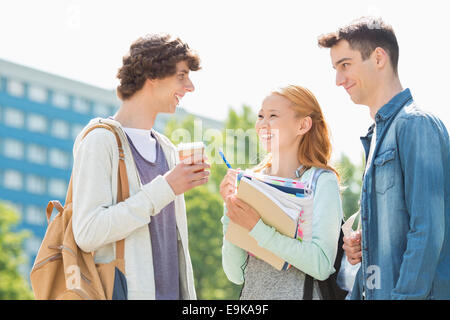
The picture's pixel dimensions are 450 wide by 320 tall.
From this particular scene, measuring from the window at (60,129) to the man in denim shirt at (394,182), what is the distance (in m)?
60.6

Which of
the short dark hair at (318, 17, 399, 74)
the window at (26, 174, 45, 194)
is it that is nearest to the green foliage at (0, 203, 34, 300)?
the short dark hair at (318, 17, 399, 74)

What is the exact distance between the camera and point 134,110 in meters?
4.58

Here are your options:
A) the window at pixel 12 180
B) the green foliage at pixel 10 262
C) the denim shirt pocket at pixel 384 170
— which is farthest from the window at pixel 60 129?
the denim shirt pocket at pixel 384 170

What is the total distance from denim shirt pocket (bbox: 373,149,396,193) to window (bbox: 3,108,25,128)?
58515mm

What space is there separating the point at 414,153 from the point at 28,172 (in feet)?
193

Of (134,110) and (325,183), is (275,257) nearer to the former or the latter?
(325,183)

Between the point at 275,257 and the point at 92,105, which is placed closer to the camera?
the point at 275,257

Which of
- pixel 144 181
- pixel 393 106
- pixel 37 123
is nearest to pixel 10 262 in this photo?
pixel 144 181

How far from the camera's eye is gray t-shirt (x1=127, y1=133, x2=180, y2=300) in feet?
A: 13.9

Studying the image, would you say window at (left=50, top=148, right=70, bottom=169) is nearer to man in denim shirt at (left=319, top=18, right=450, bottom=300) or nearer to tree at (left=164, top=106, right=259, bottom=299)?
tree at (left=164, top=106, right=259, bottom=299)

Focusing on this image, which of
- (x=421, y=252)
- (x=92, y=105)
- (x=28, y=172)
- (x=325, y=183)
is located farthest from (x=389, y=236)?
(x=92, y=105)

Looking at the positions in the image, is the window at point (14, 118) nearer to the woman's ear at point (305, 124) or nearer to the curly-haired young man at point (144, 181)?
the curly-haired young man at point (144, 181)

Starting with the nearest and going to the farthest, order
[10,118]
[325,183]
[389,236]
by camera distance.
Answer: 1. [389,236]
2. [325,183]
3. [10,118]

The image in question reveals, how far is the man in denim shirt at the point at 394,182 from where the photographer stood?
3.55 m
